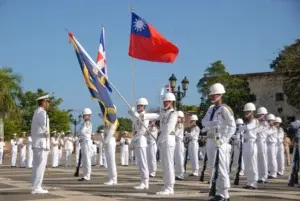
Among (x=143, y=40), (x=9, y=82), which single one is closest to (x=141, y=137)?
(x=143, y=40)

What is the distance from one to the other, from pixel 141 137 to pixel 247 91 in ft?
172

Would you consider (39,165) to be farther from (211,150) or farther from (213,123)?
(213,123)

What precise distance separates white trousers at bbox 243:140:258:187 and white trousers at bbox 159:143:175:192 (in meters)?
2.55

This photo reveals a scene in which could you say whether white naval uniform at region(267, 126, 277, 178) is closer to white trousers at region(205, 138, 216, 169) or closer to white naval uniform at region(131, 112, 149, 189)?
white naval uniform at region(131, 112, 149, 189)

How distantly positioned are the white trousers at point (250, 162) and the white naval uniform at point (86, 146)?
5.10 meters

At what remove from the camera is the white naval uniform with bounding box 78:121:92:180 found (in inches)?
623

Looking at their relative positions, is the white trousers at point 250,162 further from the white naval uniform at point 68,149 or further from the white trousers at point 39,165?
the white naval uniform at point 68,149

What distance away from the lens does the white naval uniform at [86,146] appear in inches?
623

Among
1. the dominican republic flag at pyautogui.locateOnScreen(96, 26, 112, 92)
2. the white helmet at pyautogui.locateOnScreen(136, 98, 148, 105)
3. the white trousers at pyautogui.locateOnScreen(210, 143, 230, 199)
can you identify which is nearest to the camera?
the white trousers at pyautogui.locateOnScreen(210, 143, 230, 199)

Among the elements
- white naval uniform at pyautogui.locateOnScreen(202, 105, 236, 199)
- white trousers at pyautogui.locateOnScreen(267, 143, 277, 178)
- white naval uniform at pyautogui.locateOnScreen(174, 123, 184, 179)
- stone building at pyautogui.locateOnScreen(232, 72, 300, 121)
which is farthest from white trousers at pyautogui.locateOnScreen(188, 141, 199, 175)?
stone building at pyautogui.locateOnScreen(232, 72, 300, 121)

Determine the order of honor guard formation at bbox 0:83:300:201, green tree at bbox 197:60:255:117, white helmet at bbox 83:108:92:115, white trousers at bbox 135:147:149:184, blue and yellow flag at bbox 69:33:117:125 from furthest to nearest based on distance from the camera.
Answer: green tree at bbox 197:60:255:117, white helmet at bbox 83:108:92:115, blue and yellow flag at bbox 69:33:117:125, white trousers at bbox 135:147:149:184, honor guard formation at bbox 0:83:300:201

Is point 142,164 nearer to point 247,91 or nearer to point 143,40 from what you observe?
point 143,40

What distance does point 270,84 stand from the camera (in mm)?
64875

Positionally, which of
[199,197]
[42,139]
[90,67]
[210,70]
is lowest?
[199,197]
